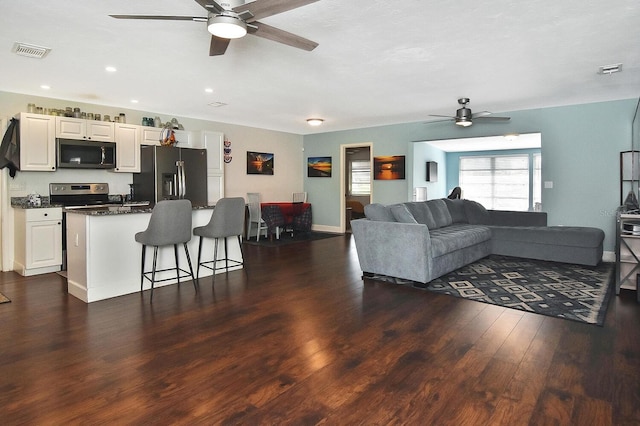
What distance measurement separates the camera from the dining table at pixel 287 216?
25.3ft

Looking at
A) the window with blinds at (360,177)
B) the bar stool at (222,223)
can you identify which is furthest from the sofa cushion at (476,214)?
the window with blinds at (360,177)

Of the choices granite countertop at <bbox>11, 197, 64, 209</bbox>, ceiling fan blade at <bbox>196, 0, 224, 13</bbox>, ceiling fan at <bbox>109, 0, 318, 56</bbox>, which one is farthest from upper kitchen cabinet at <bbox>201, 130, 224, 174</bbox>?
ceiling fan blade at <bbox>196, 0, 224, 13</bbox>

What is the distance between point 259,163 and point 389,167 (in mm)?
2881

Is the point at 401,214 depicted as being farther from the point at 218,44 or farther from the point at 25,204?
the point at 25,204

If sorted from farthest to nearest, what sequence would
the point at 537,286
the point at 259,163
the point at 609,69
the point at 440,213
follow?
the point at 259,163 → the point at 440,213 → the point at 609,69 → the point at 537,286

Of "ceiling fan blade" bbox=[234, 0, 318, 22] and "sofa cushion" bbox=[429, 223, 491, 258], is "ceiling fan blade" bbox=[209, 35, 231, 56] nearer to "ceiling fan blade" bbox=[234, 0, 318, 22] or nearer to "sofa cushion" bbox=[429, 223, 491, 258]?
"ceiling fan blade" bbox=[234, 0, 318, 22]

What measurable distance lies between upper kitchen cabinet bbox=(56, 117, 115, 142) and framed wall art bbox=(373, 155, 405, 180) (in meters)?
5.15

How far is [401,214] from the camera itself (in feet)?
15.2

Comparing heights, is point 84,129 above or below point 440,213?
above

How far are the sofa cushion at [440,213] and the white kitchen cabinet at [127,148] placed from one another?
465 cm

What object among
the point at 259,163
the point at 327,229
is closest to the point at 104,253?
the point at 259,163

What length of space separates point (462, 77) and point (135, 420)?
15.2 ft

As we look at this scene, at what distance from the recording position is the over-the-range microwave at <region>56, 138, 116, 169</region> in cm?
535

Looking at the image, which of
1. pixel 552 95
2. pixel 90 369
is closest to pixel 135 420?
pixel 90 369
